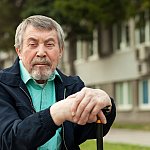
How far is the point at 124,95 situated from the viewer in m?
33.4

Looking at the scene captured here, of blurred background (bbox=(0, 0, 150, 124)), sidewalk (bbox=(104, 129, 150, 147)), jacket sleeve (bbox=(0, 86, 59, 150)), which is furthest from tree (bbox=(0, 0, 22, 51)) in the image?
jacket sleeve (bbox=(0, 86, 59, 150))

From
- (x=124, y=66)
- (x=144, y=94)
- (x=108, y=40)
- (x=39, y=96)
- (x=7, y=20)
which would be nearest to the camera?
(x=39, y=96)

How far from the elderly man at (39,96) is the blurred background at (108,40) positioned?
19642 millimetres

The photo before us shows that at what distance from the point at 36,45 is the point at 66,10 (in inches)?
905

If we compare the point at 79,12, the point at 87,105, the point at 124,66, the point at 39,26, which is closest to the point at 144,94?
the point at 124,66

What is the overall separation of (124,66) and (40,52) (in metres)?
29.8

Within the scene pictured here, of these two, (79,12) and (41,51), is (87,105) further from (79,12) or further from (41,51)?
(79,12)

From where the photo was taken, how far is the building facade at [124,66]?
30109 millimetres

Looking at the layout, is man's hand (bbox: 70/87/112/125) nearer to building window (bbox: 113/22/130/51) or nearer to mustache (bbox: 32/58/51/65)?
mustache (bbox: 32/58/51/65)

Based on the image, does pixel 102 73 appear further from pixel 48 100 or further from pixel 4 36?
pixel 48 100

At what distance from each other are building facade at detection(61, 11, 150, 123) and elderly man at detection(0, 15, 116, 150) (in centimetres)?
2407

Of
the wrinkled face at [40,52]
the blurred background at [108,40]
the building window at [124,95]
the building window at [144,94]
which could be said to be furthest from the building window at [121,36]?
the wrinkled face at [40,52]

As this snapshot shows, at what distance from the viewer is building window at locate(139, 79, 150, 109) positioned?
30.4 meters

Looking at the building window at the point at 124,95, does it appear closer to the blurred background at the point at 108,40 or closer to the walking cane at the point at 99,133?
the blurred background at the point at 108,40
